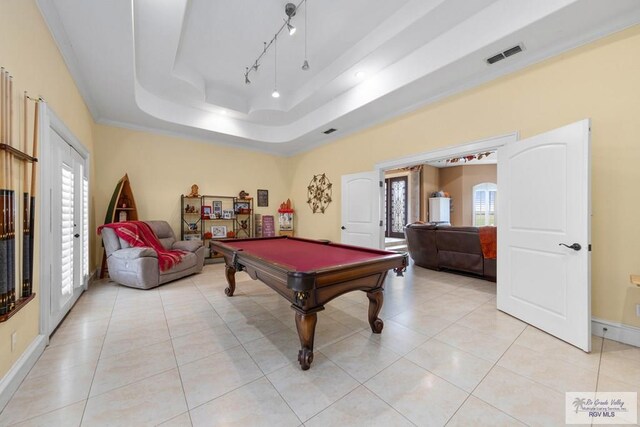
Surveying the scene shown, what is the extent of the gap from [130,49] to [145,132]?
277cm

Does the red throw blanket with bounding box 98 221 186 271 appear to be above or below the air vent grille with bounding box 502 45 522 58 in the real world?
below

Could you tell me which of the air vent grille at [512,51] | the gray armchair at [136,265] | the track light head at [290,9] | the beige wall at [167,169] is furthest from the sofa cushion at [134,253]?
the air vent grille at [512,51]

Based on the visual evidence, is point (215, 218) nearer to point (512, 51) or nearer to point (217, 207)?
point (217, 207)

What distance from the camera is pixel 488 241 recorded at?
4.12 m

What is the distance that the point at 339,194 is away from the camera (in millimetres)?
5633

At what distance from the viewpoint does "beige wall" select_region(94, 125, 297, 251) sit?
482 centimetres

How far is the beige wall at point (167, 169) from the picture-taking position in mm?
4816

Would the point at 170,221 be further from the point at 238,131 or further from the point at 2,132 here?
the point at 2,132

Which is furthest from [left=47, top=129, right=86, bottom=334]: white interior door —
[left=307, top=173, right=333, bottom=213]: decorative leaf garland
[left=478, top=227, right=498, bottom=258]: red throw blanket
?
[left=478, top=227, right=498, bottom=258]: red throw blanket

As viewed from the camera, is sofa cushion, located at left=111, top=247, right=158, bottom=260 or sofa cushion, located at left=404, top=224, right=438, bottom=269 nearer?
sofa cushion, located at left=111, top=247, right=158, bottom=260

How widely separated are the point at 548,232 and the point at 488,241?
1.76m

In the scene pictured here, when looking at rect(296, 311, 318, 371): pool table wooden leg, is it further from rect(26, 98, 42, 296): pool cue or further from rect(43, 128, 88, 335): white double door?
rect(43, 128, 88, 335): white double door

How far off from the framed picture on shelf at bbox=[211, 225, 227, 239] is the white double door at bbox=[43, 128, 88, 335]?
235 centimetres

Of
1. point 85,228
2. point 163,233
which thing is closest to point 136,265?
point 85,228
